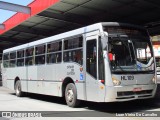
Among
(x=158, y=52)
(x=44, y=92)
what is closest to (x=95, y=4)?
(x=44, y=92)

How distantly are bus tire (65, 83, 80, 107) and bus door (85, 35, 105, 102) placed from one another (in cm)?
93

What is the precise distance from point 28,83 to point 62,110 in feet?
17.5

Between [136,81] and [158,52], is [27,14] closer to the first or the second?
[136,81]

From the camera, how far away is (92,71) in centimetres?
1050

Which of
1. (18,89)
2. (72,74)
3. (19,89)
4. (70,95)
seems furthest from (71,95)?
(18,89)

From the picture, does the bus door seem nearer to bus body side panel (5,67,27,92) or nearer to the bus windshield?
the bus windshield

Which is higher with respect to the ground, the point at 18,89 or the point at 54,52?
the point at 54,52

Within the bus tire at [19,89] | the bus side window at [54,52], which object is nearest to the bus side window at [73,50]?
the bus side window at [54,52]

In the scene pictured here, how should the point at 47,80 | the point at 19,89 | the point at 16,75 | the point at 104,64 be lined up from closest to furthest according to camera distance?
the point at 104,64, the point at 47,80, the point at 19,89, the point at 16,75

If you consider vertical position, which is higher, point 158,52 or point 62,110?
point 158,52

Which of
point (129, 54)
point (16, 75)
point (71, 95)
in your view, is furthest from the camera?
point (16, 75)

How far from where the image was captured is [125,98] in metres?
10.1

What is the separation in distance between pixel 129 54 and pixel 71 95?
2.88m

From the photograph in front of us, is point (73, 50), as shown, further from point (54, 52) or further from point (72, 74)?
point (54, 52)
